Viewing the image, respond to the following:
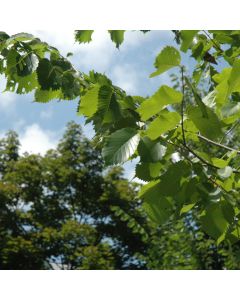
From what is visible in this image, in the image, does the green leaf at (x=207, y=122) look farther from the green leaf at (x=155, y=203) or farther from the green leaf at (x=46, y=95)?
the green leaf at (x=46, y=95)

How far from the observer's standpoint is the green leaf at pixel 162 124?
1363 mm

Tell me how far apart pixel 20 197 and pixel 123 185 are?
5.65m

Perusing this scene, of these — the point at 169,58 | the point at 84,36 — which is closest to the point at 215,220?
the point at 169,58

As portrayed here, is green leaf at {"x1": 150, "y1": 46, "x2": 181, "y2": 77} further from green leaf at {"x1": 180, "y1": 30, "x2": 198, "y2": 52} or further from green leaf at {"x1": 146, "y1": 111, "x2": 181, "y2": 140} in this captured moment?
green leaf at {"x1": 180, "y1": 30, "x2": 198, "y2": 52}

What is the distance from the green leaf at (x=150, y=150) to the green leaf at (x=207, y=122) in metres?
0.13

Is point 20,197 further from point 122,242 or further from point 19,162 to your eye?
point 122,242

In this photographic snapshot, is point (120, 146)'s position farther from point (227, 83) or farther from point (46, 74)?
point (46, 74)

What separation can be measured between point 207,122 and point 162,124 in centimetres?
14

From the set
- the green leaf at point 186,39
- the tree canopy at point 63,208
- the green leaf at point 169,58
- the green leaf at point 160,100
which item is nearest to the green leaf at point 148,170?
the green leaf at point 160,100

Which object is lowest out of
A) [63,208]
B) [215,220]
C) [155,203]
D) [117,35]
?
[215,220]

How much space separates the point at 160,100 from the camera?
52.7 inches

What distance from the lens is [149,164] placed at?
1.46 metres

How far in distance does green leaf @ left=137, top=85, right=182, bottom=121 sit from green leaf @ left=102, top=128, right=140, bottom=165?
0.26 ft

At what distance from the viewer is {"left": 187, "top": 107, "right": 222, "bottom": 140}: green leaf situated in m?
1.36
